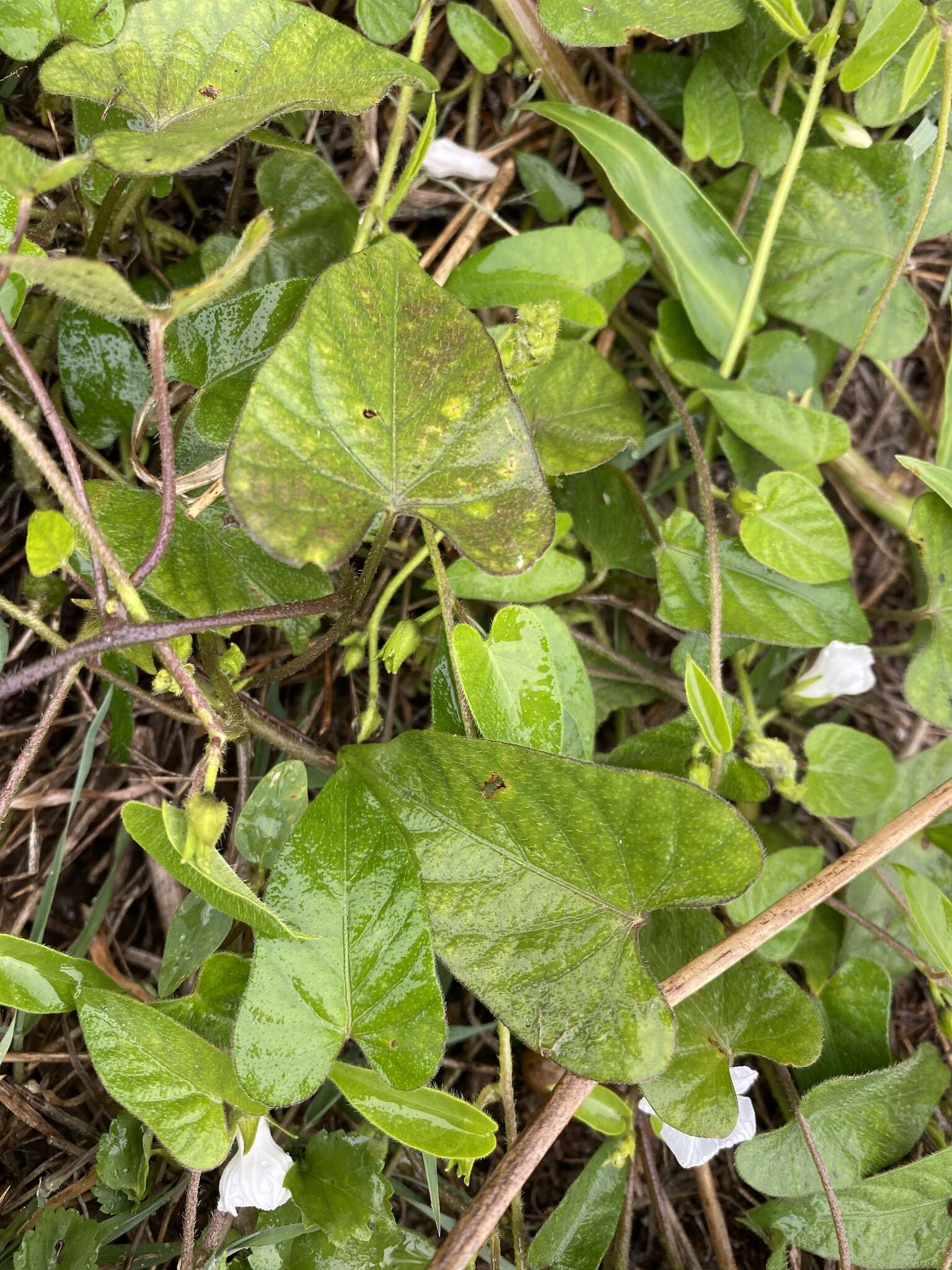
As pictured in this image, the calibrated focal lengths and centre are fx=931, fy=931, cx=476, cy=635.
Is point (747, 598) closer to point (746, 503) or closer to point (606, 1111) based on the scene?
point (746, 503)

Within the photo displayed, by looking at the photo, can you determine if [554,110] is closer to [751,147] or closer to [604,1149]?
[751,147]

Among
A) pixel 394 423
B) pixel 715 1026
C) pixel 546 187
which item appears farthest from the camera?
pixel 546 187

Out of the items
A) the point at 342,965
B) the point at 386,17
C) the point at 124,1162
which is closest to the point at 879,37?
the point at 386,17

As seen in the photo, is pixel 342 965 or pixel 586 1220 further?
pixel 586 1220

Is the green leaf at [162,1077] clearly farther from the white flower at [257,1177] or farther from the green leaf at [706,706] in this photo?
the green leaf at [706,706]

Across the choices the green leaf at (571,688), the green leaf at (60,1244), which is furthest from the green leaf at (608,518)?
the green leaf at (60,1244)

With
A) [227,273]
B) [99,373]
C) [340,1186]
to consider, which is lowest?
[340,1186]

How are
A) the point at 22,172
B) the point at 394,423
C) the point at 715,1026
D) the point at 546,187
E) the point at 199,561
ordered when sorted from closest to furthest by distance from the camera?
the point at 22,172
the point at 394,423
the point at 199,561
the point at 715,1026
the point at 546,187

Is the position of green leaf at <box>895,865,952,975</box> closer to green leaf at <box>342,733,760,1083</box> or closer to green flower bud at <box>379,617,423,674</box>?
green leaf at <box>342,733,760,1083</box>
